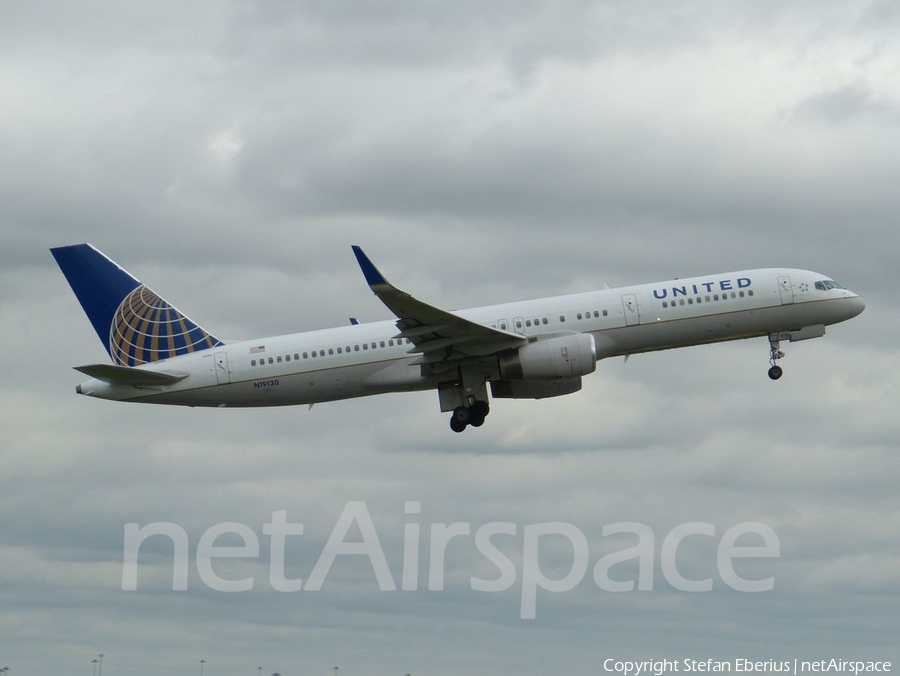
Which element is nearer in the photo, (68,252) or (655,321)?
(655,321)

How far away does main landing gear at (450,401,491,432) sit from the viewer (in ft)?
239

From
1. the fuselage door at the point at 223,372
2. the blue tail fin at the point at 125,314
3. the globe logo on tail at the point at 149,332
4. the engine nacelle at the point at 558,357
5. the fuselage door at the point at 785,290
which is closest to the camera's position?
the engine nacelle at the point at 558,357

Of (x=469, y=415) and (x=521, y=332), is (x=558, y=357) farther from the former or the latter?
(x=469, y=415)

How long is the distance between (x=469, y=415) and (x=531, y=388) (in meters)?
4.08

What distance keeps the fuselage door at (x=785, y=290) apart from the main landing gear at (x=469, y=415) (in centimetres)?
1502

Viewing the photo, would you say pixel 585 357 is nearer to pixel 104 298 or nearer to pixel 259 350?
pixel 259 350

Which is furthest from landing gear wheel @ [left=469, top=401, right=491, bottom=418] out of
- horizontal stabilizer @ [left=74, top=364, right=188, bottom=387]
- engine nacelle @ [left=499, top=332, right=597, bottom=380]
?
horizontal stabilizer @ [left=74, top=364, right=188, bottom=387]

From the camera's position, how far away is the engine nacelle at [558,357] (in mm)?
68938

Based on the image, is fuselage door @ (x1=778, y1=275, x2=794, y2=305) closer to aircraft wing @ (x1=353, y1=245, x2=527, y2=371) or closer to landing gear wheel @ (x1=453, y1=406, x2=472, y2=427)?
aircraft wing @ (x1=353, y1=245, x2=527, y2=371)

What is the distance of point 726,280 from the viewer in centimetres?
7175

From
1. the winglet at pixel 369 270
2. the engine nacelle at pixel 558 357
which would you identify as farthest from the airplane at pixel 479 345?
the winglet at pixel 369 270

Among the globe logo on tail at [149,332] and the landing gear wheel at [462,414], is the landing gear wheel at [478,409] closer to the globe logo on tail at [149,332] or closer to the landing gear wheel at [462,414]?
the landing gear wheel at [462,414]

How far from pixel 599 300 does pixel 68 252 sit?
2773 cm

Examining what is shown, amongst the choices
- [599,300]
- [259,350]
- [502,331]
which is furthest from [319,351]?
[599,300]
